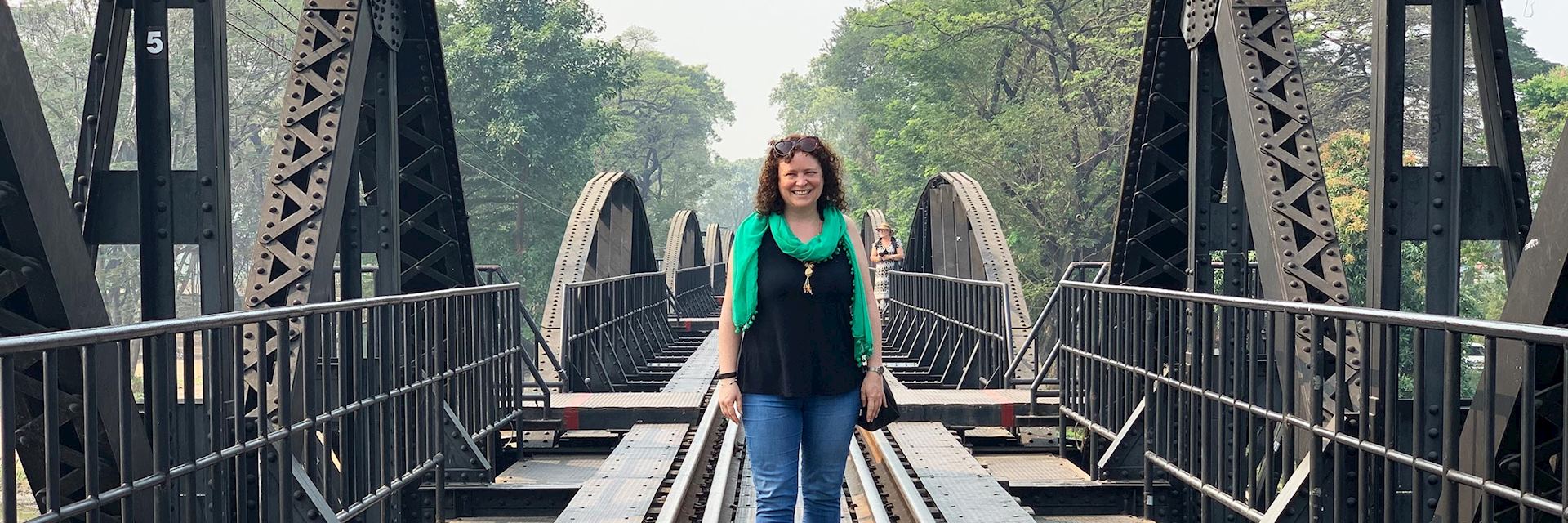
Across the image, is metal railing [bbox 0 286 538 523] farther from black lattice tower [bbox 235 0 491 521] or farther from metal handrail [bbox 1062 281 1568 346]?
metal handrail [bbox 1062 281 1568 346]

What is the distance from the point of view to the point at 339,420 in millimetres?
6184

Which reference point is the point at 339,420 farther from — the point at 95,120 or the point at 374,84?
the point at 374,84

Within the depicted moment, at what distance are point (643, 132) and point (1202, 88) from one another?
80398 mm

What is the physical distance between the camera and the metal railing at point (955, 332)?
1377cm

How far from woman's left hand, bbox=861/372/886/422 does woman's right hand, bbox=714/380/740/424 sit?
0.42m

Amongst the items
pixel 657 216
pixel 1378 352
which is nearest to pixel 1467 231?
pixel 1378 352

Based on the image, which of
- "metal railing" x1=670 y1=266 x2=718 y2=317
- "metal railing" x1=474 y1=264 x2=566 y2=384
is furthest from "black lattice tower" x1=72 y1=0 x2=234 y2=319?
"metal railing" x1=670 y1=266 x2=718 y2=317

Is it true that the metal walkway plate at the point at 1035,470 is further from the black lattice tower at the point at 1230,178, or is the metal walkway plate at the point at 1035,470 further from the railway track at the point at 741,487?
the railway track at the point at 741,487

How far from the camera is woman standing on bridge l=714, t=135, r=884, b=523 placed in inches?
182

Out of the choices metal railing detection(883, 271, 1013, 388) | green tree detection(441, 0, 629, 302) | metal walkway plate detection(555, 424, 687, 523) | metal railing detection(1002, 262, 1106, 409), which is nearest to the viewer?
metal walkway plate detection(555, 424, 687, 523)

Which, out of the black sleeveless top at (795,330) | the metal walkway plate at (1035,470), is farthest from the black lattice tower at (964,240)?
the black sleeveless top at (795,330)

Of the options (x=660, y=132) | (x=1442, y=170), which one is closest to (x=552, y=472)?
(x=1442, y=170)

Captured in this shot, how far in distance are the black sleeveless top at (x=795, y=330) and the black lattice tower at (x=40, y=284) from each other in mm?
1881

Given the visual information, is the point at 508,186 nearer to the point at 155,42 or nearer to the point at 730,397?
the point at 155,42
